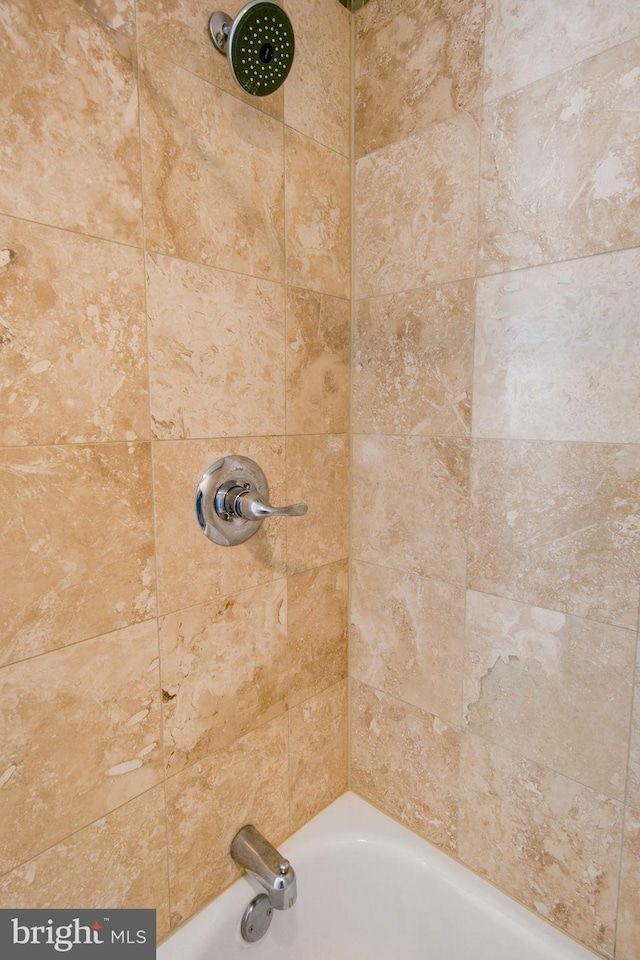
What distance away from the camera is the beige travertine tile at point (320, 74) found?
101cm

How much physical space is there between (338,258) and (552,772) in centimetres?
117

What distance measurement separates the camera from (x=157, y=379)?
0.82 m

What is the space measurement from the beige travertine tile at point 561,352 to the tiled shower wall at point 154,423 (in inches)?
14.6

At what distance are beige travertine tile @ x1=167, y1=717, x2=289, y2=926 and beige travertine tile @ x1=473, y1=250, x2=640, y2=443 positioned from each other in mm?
833

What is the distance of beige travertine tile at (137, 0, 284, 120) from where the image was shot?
761mm

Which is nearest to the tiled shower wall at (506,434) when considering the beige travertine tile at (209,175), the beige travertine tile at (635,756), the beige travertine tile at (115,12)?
the beige travertine tile at (635,756)

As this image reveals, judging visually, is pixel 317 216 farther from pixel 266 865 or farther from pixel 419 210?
pixel 266 865

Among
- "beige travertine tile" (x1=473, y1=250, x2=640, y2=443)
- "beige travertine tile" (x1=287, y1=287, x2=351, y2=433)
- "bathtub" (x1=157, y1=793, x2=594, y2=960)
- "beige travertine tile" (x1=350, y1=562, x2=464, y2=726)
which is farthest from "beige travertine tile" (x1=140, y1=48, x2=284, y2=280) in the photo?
"bathtub" (x1=157, y1=793, x2=594, y2=960)

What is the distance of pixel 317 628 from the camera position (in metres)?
1.18

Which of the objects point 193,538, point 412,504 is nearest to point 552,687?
point 412,504

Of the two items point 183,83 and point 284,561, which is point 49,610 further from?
point 183,83

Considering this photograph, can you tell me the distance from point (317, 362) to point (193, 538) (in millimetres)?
491

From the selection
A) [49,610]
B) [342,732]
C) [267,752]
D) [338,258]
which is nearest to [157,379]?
[49,610]

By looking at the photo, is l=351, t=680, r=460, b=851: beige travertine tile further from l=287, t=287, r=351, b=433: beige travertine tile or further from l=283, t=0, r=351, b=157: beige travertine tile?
l=283, t=0, r=351, b=157: beige travertine tile
